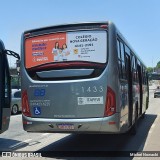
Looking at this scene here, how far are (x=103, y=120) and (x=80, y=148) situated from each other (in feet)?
6.78

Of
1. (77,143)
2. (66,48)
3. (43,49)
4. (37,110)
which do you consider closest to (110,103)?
(66,48)

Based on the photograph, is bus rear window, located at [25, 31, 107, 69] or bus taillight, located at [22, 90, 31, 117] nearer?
bus rear window, located at [25, 31, 107, 69]

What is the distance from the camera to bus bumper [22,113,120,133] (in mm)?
8422

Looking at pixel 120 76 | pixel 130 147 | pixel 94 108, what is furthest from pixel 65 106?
pixel 130 147

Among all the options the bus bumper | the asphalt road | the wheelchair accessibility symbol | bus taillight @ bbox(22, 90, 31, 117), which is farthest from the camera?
the asphalt road

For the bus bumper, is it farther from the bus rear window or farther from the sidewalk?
the sidewalk

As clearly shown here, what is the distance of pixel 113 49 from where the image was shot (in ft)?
28.4

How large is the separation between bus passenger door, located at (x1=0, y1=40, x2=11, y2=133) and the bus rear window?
870mm

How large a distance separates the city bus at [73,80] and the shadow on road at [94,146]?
861 millimetres

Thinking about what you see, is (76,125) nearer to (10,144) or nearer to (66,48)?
(66,48)

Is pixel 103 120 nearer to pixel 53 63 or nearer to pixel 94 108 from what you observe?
pixel 94 108

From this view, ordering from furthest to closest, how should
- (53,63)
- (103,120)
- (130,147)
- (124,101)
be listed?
(130,147)
(124,101)
(53,63)
(103,120)

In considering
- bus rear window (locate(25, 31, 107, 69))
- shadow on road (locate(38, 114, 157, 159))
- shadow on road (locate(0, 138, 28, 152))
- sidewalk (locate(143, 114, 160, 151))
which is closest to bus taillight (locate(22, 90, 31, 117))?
bus rear window (locate(25, 31, 107, 69))

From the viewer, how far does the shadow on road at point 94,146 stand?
30.9 feet
